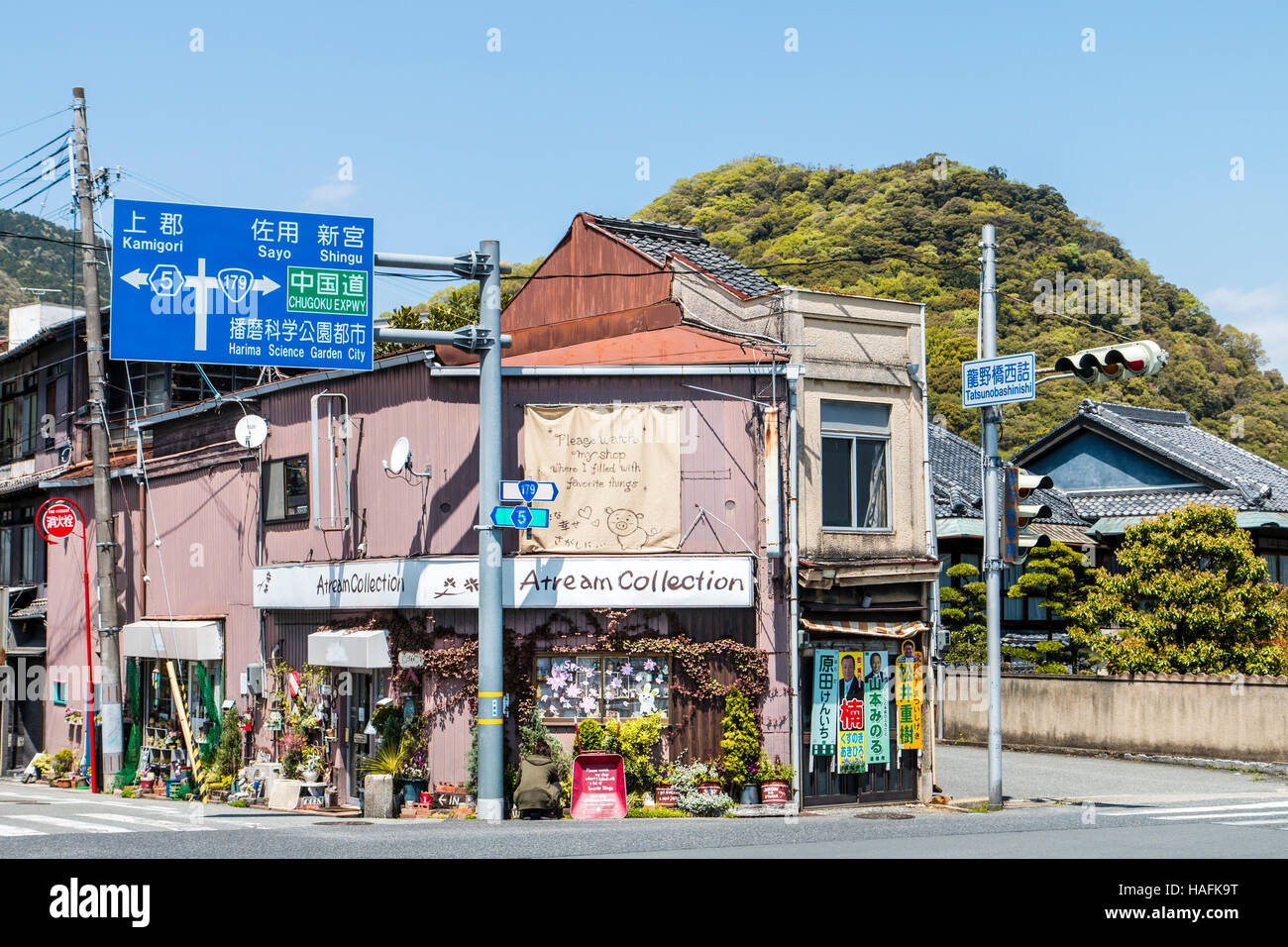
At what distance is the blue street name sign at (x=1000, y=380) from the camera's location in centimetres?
2055

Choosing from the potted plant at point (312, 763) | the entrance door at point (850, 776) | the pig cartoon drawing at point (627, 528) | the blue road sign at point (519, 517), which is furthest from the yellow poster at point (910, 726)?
the potted plant at point (312, 763)

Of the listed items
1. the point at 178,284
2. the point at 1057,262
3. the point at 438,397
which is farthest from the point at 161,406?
the point at 1057,262

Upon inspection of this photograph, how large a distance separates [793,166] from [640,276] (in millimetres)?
72996

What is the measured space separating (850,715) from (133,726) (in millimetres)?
17448

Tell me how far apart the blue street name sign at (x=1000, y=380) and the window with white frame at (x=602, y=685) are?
21.4 feet

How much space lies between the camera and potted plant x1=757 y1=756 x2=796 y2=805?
68.4ft

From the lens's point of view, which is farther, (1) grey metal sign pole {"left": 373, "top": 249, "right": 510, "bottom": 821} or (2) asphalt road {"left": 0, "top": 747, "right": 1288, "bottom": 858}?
(1) grey metal sign pole {"left": 373, "top": 249, "right": 510, "bottom": 821}

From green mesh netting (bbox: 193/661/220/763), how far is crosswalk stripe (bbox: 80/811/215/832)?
569 centimetres

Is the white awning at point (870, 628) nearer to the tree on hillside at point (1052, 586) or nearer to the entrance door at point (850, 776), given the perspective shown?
the entrance door at point (850, 776)

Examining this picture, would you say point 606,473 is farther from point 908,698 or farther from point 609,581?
point 908,698

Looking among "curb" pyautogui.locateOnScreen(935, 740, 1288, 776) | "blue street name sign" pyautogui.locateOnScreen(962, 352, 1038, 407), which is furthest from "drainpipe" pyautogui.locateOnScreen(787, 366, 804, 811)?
"curb" pyautogui.locateOnScreen(935, 740, 1288, 776)

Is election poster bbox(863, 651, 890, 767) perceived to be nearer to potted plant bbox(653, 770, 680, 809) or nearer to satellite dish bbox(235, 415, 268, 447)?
potted plant bbox(653, 770, 680, 809)

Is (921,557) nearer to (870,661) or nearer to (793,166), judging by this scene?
(870,661)

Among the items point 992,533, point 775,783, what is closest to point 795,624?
point 775,783
